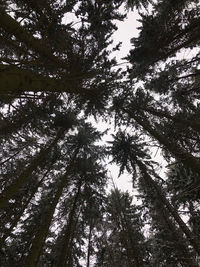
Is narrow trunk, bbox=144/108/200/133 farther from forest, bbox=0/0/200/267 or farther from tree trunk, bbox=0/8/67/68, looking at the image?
tree trunk, bbox=0/8/67/68

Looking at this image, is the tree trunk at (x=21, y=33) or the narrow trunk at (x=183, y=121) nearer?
the tree trunk at (x=21, y=33)

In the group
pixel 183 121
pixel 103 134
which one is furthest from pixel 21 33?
pixel 103 134

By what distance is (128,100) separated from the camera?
11.6m

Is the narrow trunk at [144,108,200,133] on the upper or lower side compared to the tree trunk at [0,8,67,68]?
upper

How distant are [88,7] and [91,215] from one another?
1056cm

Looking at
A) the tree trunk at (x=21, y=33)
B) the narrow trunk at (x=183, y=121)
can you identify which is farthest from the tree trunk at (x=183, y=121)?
the tree trunk at (x=21, y=33)

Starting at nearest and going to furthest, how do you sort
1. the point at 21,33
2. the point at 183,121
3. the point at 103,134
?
the point at 21,33, the point at 183,121, the point at 103,134

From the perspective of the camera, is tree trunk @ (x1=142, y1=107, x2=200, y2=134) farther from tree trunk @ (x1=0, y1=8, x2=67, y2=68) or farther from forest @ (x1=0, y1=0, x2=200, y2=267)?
tree trunk @ (x1=0, y1=8, x2=67, y2=68)

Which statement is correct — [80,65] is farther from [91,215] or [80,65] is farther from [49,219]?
[91,215]

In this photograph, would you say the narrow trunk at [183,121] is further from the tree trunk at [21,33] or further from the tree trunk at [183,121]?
the tree trunk at [21,33]

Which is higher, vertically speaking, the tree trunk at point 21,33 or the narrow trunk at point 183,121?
the narrow trunk at point 183,121

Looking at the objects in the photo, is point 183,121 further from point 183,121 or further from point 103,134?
point 103,134

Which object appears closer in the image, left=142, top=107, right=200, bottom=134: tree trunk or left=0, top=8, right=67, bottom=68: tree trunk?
left=0, top=8, right=67, bottom=68: tree trunk

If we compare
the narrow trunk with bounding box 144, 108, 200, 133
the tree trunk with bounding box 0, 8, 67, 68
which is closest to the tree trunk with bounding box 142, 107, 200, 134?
the narrow trunk with bounding box 144, 108, 200, 133
